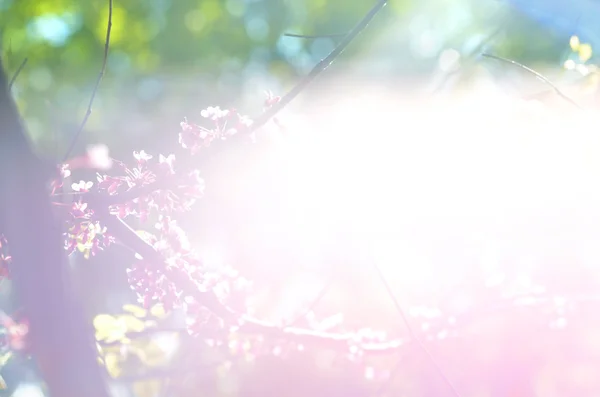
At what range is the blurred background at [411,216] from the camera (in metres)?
2.92

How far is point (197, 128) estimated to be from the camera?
2137mm

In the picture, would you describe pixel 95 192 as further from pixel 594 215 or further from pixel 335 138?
pixel 594 215

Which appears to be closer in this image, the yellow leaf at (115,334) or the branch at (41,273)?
the branch at (41,273)

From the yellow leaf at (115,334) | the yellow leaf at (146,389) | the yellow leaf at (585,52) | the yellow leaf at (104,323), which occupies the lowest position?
the yellow leaf at (146,389)

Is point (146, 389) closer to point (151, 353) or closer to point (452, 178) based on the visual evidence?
point (151, 353)

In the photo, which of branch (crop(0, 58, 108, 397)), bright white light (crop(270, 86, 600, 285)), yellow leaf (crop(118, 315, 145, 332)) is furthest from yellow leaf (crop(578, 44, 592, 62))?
branch (crop(0, 58, 108, 397))

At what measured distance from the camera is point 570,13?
302 centimetres

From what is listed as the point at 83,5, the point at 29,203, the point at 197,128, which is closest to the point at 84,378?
the point at 29,203

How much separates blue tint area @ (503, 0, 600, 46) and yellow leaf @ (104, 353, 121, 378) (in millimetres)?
2408

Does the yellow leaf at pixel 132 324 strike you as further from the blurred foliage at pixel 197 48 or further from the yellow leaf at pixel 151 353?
the blurred foliage at pixel 197 48

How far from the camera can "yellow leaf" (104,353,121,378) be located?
101 inches

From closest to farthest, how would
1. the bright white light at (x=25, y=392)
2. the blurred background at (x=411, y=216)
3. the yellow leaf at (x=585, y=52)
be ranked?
the bright white light at (x=25, y=392) < the yellow leaf at (x=585, y=52) < the blurred background at (x=411, y=216)

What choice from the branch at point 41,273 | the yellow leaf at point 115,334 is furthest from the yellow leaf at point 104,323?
the branch at point 41,273

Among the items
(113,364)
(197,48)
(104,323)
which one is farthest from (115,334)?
(197,48)
